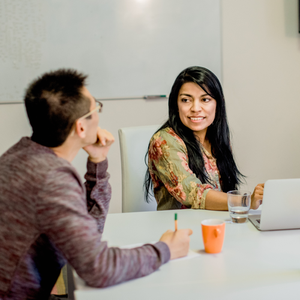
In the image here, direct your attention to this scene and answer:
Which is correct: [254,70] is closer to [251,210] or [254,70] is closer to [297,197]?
[251,210]

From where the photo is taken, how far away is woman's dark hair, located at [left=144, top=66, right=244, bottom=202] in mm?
1549

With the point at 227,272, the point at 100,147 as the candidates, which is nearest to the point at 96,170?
the point at 100,147

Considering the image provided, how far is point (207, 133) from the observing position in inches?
68.1

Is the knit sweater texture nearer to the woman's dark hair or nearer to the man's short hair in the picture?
the man's short hair

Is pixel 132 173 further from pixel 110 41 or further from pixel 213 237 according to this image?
pixel 110 41

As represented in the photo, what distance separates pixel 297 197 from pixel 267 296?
381mm

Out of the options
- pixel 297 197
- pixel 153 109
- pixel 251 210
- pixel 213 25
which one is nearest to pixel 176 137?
pixel 251 210

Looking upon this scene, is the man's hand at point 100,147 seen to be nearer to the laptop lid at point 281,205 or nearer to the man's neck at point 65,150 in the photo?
the man's neck at point 65,150

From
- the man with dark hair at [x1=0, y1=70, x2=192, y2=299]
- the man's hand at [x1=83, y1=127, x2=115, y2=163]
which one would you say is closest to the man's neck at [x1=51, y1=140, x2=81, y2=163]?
the man with dark hair at [x1=0, y1=70, x2=192, y2=299]

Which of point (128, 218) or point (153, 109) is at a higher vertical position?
point (153, 109)

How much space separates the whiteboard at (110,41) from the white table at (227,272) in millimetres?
1773

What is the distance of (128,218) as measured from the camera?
1275mm

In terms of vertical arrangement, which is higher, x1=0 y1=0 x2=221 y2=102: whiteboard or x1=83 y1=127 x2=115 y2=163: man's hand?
x1=0 y1=0 x2=221 y2=102: whiteboard

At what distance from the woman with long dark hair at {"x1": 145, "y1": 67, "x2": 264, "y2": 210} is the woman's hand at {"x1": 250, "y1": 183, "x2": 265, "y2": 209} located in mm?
146
